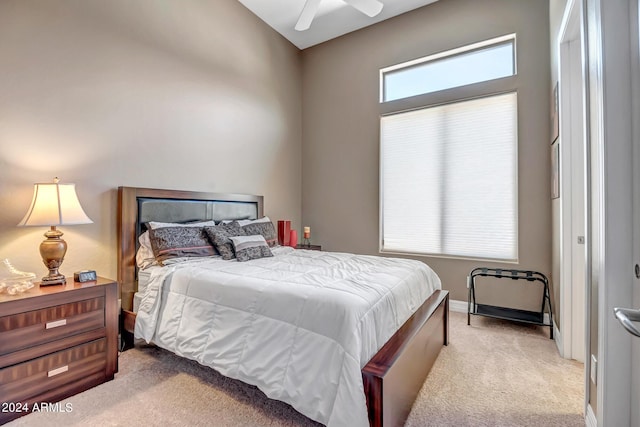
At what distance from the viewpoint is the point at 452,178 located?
12.1 ft

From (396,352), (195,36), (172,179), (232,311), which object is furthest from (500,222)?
(195,36)

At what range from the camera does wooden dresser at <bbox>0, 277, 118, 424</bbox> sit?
166cm

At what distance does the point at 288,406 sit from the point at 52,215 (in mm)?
1914

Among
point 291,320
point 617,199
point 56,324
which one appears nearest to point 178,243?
point 56,324

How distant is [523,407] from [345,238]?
9.41ft

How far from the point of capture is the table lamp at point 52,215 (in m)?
1.93

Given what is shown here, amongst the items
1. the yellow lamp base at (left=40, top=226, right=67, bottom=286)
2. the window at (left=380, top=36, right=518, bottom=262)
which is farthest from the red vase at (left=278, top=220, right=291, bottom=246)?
the yellow lamp base at (left=40, top=226, right=67, bottom=286)

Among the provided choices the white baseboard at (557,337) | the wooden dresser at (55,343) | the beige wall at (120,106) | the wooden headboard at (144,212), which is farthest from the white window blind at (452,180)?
the wooden dresser at (55,343)

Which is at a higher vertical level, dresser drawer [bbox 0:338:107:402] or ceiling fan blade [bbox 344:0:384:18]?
ceiling fan blade [bbox 344:0:384:18]

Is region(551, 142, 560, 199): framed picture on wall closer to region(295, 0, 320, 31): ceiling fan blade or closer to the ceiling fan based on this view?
the ceiling fan

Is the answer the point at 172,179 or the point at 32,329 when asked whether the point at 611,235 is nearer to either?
the point at 32,329

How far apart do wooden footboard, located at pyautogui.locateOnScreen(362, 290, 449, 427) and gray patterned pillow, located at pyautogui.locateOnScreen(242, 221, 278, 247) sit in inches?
71.5

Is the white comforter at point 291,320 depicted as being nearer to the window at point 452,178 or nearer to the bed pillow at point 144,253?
the bed pillow at point 144,253

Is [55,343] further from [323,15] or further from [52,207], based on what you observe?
[323,15]
